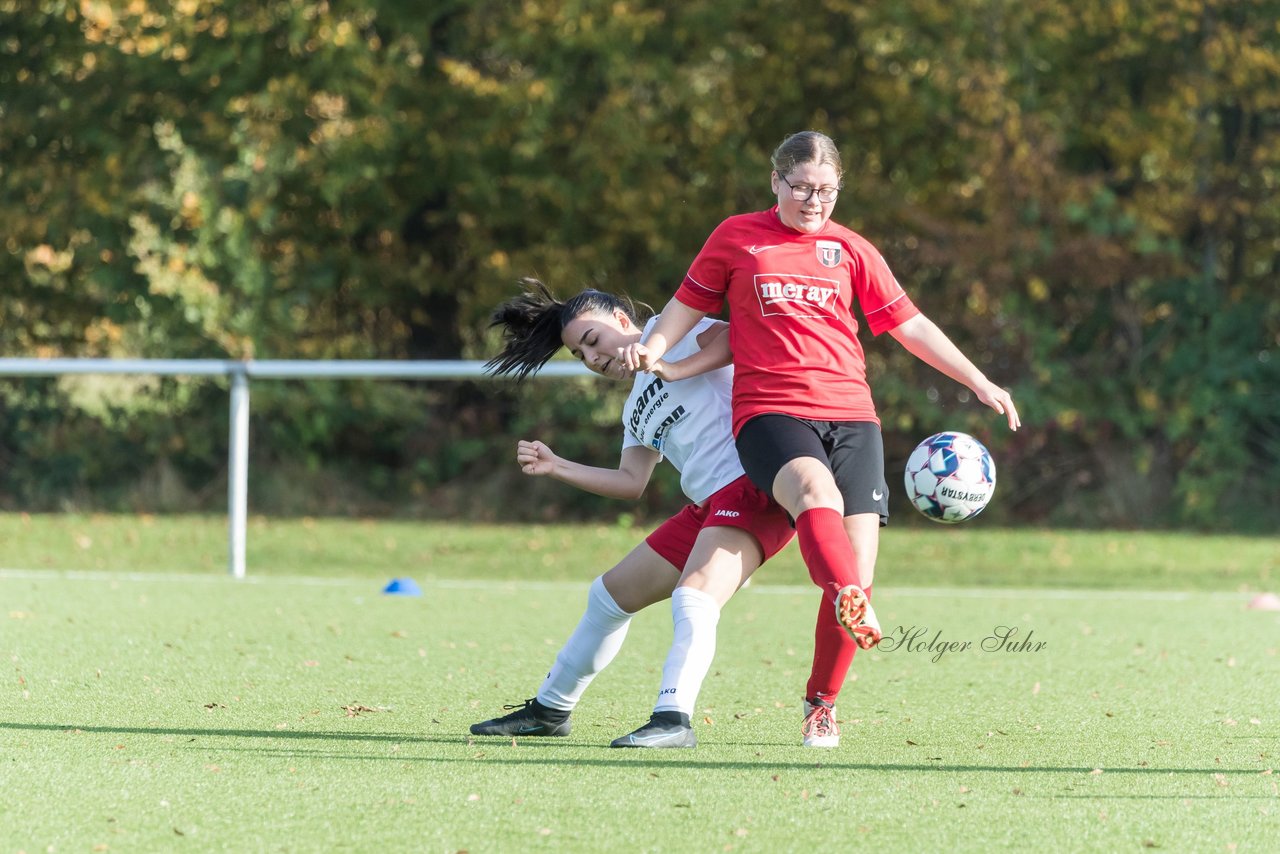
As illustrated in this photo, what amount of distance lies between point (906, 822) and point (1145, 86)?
14235 mm

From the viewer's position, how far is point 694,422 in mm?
4723

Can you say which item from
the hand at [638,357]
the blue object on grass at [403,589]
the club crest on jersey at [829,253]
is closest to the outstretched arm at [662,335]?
the hand at [638,357]

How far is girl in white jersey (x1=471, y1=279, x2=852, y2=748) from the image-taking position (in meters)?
4.53

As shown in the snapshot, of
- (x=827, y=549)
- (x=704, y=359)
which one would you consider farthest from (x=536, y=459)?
(x=827, y=549)

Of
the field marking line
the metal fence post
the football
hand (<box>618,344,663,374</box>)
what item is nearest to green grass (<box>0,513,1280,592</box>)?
the field marking line

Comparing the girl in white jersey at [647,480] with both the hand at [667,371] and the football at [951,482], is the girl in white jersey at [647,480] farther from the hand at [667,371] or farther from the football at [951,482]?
the football at [951,482]

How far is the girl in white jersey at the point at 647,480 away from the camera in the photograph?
4527 millimetres

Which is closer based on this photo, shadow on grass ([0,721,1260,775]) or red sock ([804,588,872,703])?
shadow on grass ([0,721,1260,775])

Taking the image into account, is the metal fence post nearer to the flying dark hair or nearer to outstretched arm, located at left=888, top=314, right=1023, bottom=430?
the flying dark hair

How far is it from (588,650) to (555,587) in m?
5.85

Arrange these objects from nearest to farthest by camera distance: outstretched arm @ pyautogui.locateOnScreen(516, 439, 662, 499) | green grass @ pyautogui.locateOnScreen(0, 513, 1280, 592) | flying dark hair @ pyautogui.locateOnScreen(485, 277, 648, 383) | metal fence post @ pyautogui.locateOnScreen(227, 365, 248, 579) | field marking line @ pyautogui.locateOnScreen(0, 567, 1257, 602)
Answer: outstretched arm @ pyautogui.locateOnScreen(516, 439, 662, 499) < flying dark hair @ pyautogui.locateOnScreen(485, 277, 648, 383) < field marking line @ pyautogui.locateOnScreen(0, 567, 1257, 602) < metal fence post @ pyautogui.locateOnScreen(227, 365, 248, 579) < green grass @ pyautogui.locateOnScreen(0, 513, 1280, 592)

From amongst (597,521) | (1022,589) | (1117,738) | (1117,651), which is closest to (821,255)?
(1117,738)

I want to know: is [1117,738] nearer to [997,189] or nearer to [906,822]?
[906,822]

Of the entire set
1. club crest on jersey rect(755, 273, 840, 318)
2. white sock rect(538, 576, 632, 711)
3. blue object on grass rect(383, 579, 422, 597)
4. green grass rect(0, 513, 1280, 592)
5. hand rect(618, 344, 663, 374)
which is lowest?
green grass rect(0, 513, 1280, 592)
